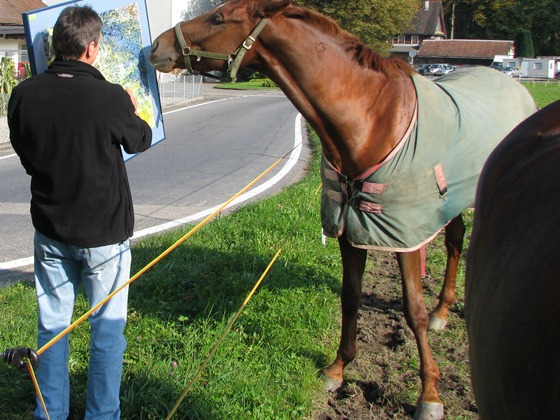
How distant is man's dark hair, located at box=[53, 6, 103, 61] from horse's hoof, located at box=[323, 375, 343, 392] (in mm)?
2274

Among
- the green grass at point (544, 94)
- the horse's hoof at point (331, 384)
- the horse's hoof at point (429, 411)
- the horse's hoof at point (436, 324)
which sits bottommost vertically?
the green grass at point (544, 94)

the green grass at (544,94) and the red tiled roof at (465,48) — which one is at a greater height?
the green grass at (544,94)

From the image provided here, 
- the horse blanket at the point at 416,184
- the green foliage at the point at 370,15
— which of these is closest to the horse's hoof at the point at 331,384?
the horse blanket at the point at 416,184

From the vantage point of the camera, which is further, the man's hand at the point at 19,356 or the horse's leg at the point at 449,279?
the horse's leg at the point at 449,279

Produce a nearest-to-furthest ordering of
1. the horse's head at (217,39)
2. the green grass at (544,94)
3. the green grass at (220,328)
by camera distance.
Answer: the green grass at (220,328) → the horse's head at (217,39) → the green grass at (544,94)

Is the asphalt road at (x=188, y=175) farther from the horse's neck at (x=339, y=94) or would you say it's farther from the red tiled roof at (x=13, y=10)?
the red tiled roof at (x=13, y=10)

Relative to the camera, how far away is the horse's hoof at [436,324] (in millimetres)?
4641

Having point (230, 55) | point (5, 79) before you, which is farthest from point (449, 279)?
point (5, 79)

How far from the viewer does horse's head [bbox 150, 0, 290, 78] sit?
345 centimetres

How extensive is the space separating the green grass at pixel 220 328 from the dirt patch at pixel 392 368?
0.12 meters

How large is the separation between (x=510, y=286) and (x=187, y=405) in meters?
2.27

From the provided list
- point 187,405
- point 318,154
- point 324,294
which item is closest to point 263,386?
point 187,405

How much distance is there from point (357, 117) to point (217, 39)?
0.89 meters

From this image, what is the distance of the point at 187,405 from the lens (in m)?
3.26
